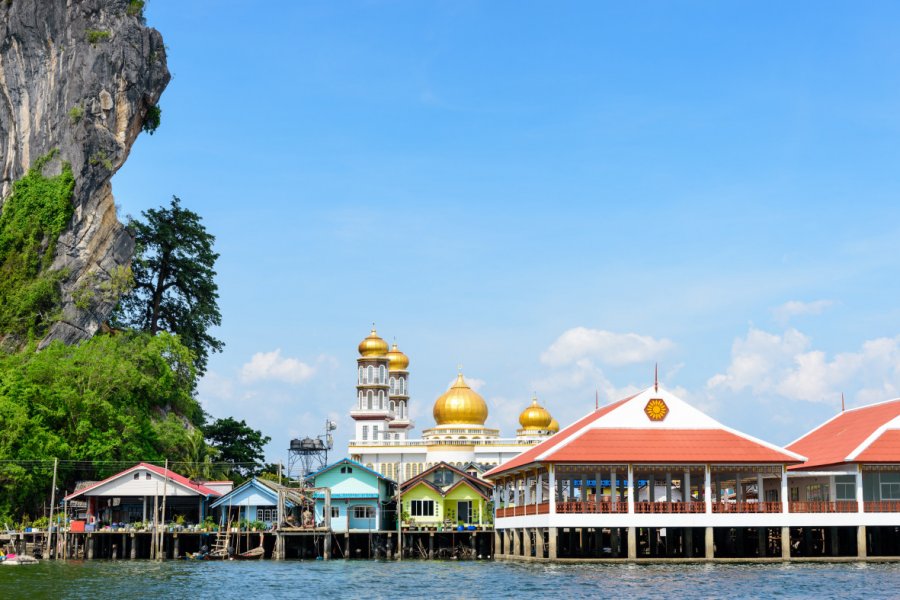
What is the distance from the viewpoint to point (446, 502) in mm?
65688

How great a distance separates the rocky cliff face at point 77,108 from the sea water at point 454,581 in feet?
79.8

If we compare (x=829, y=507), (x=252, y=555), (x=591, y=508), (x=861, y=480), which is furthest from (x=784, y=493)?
(x=252, y=555)

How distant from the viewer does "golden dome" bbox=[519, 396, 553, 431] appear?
323ft

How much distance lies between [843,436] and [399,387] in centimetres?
5699

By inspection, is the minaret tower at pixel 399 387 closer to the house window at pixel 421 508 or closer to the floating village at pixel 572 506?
the floating village at pixel 572 506

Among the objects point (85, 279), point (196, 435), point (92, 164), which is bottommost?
point (196, 435)

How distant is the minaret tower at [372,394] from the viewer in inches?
4013

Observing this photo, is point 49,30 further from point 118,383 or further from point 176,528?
point 176,528

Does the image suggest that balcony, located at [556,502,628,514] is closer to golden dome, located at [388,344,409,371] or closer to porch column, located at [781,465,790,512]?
porch column, located at [781,465,790,512]

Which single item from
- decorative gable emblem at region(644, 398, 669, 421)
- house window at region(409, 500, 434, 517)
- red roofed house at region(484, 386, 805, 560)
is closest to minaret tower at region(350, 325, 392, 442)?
house window at region(409, 500, 434, 517)

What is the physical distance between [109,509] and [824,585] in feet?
122

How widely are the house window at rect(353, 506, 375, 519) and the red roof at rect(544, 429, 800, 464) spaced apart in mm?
17049

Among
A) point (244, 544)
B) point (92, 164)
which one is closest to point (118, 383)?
point (244, 544)

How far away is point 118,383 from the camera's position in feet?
208
